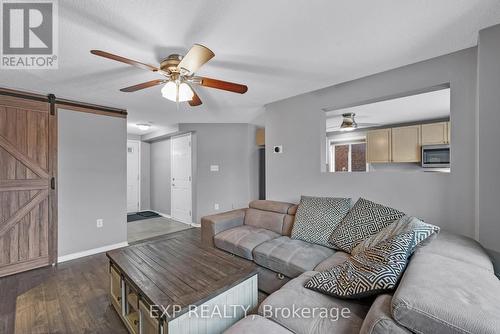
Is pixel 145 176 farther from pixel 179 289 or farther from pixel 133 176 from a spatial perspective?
pixel 179 289

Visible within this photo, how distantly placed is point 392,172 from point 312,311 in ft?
5.67

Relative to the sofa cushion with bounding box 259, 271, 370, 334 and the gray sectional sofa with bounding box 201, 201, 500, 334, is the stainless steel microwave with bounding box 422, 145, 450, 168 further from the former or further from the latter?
the sofa cushion with bounding box 259, 271, 370, 334

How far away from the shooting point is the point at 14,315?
1846mm

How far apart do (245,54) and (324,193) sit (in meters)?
1.88

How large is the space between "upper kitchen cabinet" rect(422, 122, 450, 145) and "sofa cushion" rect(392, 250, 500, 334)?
144 inches

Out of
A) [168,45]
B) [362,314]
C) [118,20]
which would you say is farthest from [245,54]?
[362,314]

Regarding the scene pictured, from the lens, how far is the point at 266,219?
2859mm

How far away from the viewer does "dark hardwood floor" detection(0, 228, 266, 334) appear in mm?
1726

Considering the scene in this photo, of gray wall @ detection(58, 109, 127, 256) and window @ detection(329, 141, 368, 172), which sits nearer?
gray wall @ detection(58, 109, 127, 256)

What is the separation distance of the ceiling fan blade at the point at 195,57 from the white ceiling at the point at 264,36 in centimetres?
21

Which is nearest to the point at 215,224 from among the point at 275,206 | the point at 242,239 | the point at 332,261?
the point at 242,239

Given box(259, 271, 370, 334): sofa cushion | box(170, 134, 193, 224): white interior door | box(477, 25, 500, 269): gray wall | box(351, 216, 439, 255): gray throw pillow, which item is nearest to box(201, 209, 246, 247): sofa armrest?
box(259, 271, 370, 334): sofa cushion

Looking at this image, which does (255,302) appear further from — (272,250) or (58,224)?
(58,224)

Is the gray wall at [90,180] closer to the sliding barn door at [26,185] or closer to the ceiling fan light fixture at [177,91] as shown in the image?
the sliding barn door at [26,185]
